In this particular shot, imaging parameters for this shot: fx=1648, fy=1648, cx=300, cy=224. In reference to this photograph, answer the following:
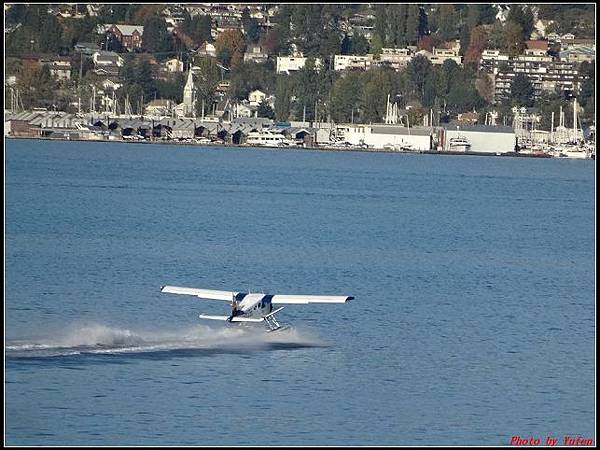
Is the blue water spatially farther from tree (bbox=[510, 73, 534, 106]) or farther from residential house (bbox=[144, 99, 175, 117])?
tree (bbox=[510, 73, 534, 106])

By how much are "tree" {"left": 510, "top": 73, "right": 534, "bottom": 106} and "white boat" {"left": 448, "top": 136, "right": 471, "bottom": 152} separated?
28209 millimetres

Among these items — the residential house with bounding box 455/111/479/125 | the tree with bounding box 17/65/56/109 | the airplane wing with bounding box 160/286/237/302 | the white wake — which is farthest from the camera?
the tree with bounding box 17/65/56/109

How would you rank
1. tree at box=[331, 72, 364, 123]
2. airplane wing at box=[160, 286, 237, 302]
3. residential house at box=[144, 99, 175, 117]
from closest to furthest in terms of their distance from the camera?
airplane wing at box=[160, 286, 237, 302], tree at box=[331, 72, 364, 123], residential house at box=[144, 99, 175, 117]

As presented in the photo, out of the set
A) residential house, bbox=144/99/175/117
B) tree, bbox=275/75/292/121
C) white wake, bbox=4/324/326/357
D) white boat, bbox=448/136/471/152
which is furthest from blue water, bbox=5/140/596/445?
tree, bbox=275/75/292/121

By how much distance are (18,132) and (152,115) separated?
793 inches

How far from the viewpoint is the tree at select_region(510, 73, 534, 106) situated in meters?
197

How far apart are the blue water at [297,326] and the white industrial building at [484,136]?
8690cm

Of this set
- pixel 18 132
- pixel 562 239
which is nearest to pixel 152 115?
pixel 18 132

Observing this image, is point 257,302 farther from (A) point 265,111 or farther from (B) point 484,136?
(A) point 265,111

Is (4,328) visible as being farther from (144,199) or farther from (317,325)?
(144,199)

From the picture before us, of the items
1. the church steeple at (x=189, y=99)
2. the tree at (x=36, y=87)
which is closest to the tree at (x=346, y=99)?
the church steeple at (x=189, y=99)

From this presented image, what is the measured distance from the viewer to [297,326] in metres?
34.9

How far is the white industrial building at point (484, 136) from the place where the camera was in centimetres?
16738

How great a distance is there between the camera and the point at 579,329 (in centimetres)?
3659
